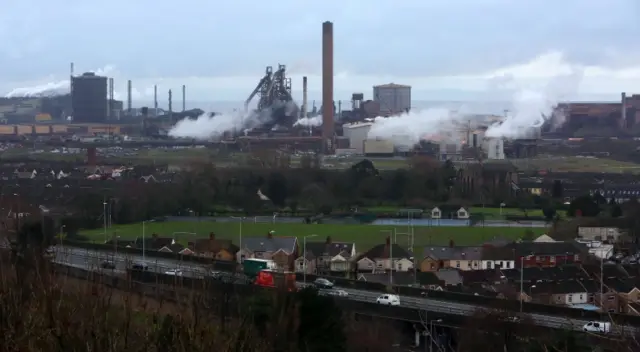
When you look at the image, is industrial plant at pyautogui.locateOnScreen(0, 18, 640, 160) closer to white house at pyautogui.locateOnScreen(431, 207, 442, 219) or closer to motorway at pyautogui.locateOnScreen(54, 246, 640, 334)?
white house at pyautogui.locateOnScreen(431, 207, 442, 219)

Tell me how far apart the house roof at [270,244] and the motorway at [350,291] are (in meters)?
1.15

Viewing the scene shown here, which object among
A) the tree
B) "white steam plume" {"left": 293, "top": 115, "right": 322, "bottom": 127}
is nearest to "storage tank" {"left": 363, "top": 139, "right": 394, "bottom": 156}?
"white steam plume" {"left": 293, "top": 115, "right": 322, "bottom": 127}

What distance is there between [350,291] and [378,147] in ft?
72.6

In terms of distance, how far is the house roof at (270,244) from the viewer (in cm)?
1434

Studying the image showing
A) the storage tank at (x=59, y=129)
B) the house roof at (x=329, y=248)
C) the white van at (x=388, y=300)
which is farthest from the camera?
the storage tank at (x=59, y=129)

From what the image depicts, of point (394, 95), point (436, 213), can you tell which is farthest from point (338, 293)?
point (394, 95)

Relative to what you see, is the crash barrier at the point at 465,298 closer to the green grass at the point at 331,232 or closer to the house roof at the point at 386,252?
the house roof at the point at 386,252

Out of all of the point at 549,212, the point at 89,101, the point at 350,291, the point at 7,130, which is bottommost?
the point at 350,291

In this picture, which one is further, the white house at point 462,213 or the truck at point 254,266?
the white house at point 462,213

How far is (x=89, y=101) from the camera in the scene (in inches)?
1885

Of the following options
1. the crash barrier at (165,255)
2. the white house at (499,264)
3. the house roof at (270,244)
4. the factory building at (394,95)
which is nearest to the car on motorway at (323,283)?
the crash barrier at (165,255)

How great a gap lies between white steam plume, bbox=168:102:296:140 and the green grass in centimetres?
2329

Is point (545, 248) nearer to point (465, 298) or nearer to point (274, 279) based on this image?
point (465, 298)

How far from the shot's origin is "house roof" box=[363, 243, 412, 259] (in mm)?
13656
